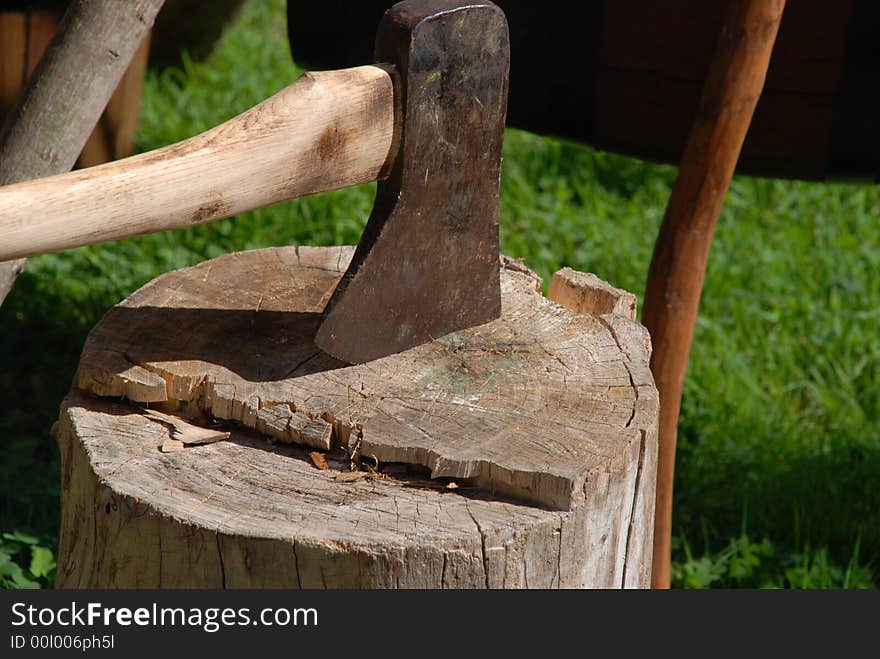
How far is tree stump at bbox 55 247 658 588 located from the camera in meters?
1.62

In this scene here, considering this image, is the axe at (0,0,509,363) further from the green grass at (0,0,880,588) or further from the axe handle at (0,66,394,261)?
the green grass at (0,0,880,588)

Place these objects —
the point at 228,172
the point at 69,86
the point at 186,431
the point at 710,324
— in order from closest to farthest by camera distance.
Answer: the point at 228,172, the point at 186,431, the point at 69,86, the point at 710,324

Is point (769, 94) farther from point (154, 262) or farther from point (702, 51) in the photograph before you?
point (154, 262)

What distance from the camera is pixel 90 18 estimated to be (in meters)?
2.29

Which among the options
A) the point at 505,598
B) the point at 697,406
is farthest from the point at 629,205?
the point at 505,598

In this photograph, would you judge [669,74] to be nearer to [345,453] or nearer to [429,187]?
[429,187]

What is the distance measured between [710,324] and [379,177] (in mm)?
1960

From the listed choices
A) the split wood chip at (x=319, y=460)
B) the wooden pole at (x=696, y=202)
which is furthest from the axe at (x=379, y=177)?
the wooden pole at (x=696, y=202)

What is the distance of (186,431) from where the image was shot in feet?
6.07

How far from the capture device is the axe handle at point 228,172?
5.34 feet

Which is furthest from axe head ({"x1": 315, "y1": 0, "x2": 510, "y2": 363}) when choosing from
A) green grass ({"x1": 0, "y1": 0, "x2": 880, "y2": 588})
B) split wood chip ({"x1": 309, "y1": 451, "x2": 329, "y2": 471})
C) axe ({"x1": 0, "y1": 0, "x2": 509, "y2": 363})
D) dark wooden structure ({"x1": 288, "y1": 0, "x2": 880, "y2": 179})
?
green grass ({"x1": 0, "y1": 0, "x2": 880, "y2": 588})

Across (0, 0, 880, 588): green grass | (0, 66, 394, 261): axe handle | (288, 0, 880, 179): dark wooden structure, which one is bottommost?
(0, 0, 880, 588): green grass

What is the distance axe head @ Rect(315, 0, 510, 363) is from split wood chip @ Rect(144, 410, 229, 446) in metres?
0.23

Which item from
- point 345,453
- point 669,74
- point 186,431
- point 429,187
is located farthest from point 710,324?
point 186,431
